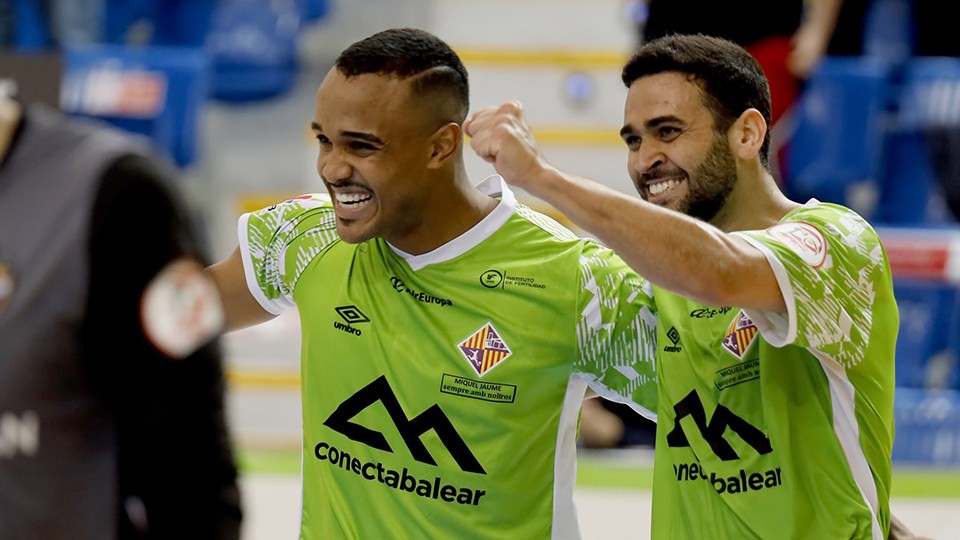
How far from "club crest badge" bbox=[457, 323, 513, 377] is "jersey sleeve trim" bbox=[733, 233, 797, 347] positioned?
53 centimetres

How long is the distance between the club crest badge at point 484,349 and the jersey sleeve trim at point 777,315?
0.53 metres

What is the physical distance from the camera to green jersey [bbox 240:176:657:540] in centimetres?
277

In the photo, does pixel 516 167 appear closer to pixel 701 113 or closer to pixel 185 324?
pixel 701 113

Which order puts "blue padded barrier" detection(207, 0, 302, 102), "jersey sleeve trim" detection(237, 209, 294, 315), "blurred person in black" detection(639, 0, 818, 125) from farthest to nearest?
"blue padded barrier" detection(207, 0, 302, 102) → "blurred person in black" detection(639, 0, 818, 125) → "jersey sleeve trim" detection(237, 209, 294, 315)

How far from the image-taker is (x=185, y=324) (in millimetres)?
1562

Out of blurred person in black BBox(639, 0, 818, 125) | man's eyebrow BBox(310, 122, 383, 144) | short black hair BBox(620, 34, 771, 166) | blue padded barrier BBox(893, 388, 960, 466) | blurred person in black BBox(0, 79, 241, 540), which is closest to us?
blurred person in black BBox(0, 79, 241, 540)

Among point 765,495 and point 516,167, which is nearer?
point 516,167

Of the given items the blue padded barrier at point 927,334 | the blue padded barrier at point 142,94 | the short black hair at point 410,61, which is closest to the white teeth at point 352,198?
the short black hair at point 410,61

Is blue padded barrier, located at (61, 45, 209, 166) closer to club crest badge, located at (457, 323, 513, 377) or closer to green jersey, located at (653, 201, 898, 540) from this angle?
club crest badge, located at (457, 323, 513, 377)

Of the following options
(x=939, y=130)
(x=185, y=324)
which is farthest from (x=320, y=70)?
(x=185, y=324)

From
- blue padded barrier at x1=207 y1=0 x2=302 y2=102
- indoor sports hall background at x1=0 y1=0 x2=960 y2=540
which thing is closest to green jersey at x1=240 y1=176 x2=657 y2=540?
indoor sports hall background at x1=0 y1=0 x2=960 y2=540

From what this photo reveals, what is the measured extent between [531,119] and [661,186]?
490 centimetres

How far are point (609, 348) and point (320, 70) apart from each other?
206 inches

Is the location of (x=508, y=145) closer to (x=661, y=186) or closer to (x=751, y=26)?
(x=661, y=186)
